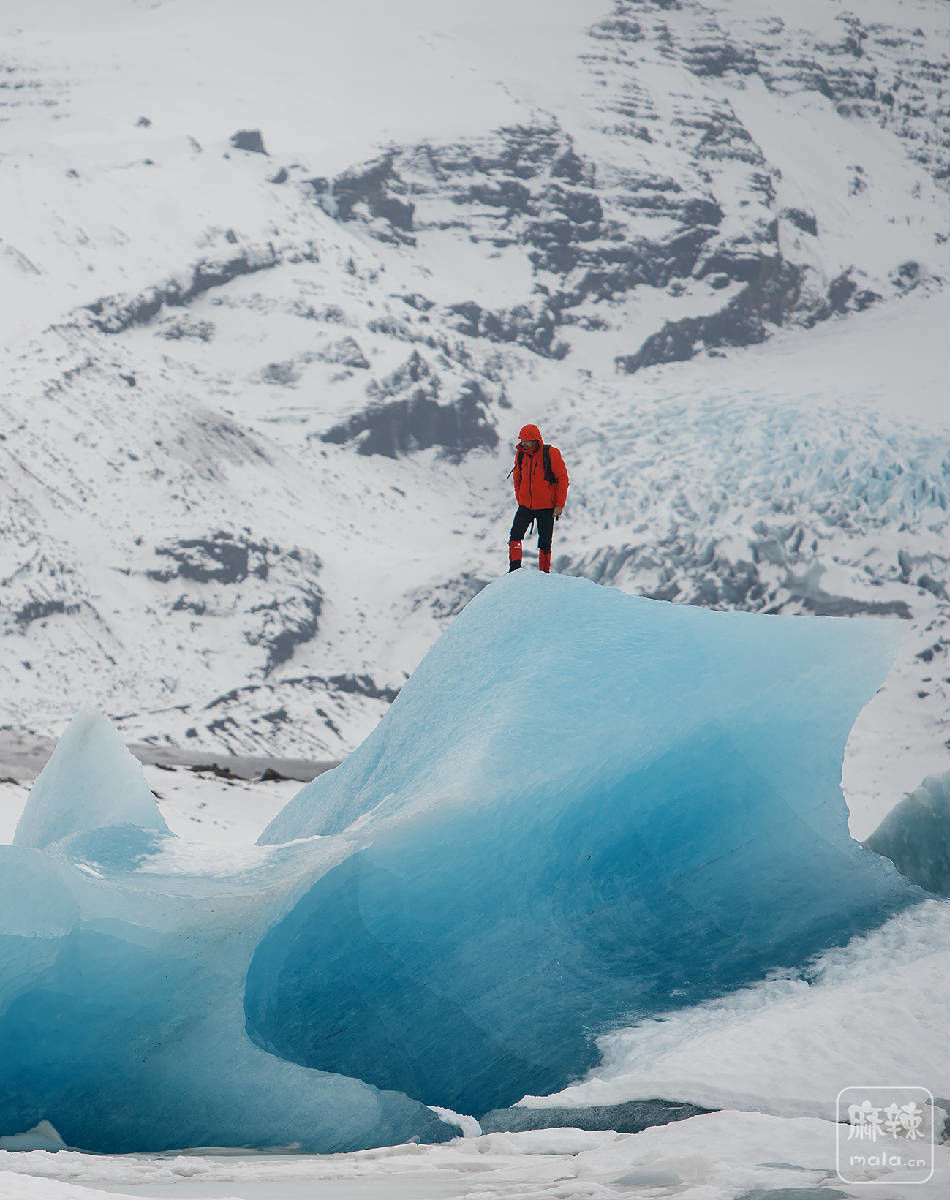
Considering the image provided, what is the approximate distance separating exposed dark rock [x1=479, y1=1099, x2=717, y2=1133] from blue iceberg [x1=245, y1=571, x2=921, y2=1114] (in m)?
0.25

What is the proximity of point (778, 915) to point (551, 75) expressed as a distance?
91839 mm

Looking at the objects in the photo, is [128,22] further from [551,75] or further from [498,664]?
[498,664]

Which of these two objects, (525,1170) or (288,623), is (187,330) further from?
(525,1170)

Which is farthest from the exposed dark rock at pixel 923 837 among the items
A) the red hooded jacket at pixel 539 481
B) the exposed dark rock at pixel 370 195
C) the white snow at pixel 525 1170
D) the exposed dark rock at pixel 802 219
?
the exposed dark rock at pixel 802 219

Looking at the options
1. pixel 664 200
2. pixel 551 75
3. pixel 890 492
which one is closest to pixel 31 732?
pixel 890 492

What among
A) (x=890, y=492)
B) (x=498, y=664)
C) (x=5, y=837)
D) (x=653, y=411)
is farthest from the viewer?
(x=653, y=411)

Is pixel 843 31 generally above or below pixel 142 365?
above

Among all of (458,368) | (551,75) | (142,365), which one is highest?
(551,75)

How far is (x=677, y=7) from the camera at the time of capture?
101 m

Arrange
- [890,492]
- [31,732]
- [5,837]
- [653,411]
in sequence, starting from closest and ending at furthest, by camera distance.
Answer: [5,837], [31,732], [890,492], [653,411]

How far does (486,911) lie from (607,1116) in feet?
3.37

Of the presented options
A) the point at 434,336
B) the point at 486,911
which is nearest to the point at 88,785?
the point at 486,911

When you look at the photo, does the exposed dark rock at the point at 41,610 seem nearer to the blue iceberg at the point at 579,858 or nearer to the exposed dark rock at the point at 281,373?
the exposed dark rock at the point at 281,373

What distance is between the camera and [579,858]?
5.30 metres
